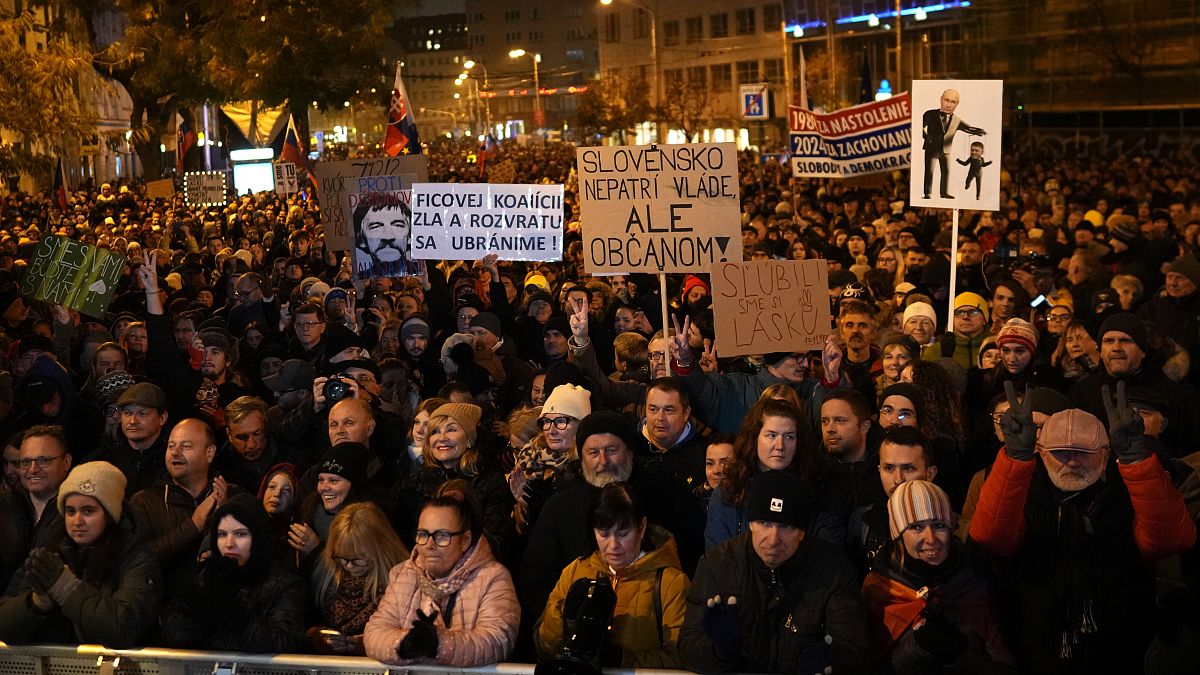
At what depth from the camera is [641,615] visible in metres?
4.65

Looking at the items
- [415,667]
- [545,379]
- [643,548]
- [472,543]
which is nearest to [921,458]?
[643,548]

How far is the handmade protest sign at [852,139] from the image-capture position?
1692 centimetres

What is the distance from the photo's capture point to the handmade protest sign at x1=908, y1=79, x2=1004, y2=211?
9922 millimetres

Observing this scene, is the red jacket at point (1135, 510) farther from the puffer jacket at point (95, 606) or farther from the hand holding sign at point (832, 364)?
the puffer jacket at point (95, 606)

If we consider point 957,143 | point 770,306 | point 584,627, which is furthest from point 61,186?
point 584,627

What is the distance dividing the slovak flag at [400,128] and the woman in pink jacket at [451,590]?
46.4 feet

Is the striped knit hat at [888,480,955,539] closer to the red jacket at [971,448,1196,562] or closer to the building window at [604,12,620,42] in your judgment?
the red jacket at [971,448,1196,562]

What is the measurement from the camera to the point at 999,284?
31.4 feet

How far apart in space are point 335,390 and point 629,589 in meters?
2.88

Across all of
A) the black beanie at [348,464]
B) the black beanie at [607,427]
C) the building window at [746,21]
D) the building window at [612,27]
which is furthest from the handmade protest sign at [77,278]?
the building window at [612,27]

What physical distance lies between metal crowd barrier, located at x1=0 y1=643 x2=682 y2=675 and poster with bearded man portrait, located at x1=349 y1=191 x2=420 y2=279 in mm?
7854

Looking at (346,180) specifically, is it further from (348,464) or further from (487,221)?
(348,464)

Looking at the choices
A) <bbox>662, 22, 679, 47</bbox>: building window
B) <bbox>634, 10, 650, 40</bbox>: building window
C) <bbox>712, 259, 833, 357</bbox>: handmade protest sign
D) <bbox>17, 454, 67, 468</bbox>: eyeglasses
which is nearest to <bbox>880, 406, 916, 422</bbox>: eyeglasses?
<bbox>712, 259, 833, 357</bbox>: handmade protest sign

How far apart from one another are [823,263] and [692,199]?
999mm
